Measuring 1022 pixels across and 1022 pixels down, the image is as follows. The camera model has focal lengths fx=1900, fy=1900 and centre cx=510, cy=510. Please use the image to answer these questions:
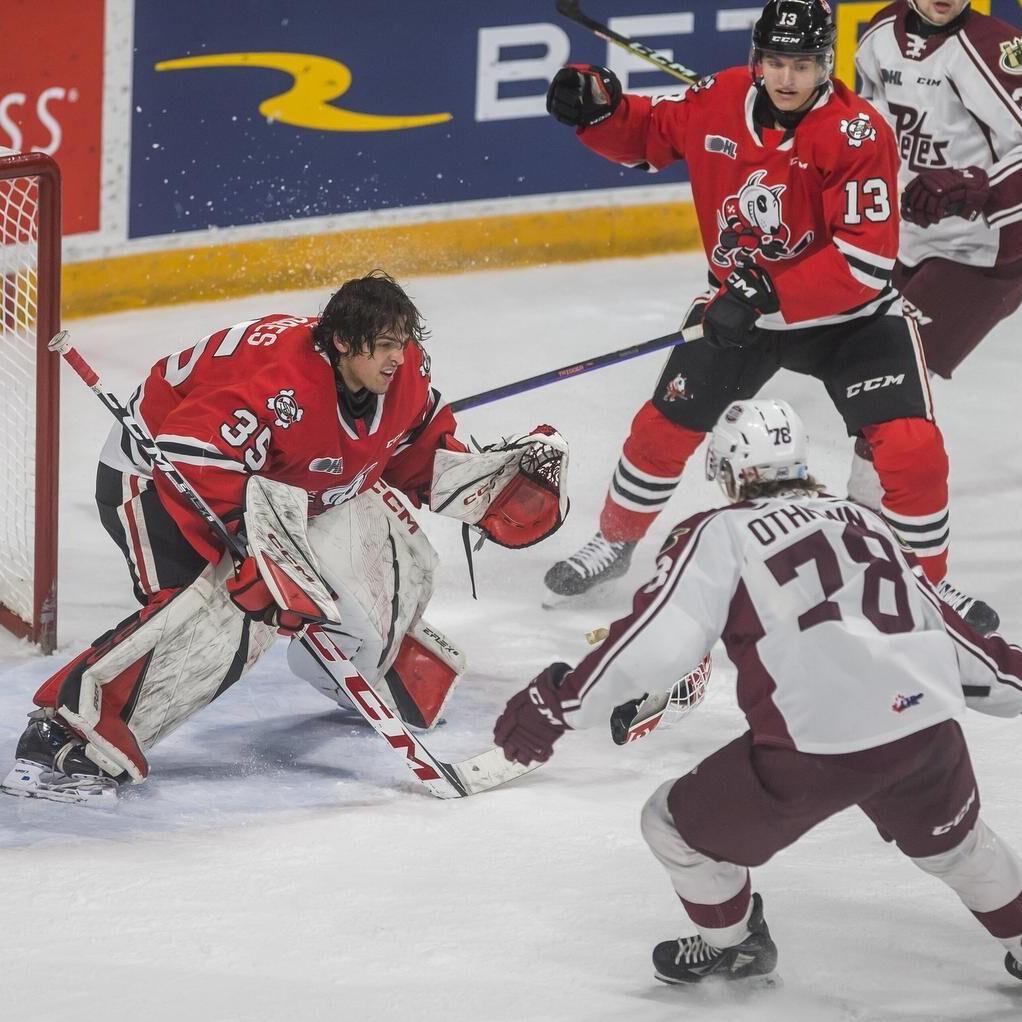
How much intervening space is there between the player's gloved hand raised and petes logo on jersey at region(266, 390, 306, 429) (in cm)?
22

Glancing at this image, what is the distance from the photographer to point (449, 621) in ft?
12.6

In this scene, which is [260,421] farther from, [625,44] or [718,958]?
[625,44]

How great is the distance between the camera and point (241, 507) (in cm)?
282

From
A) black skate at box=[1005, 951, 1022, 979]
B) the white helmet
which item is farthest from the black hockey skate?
the white helmet

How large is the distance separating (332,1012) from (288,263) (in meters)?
3.30

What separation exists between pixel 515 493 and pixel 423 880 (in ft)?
2.71

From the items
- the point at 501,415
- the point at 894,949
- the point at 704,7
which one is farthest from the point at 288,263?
the point at 894,949

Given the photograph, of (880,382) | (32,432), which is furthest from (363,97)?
(880,382)

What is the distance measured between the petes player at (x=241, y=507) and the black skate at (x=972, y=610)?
3.57 ft

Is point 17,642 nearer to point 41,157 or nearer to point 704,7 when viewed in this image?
point 41,157

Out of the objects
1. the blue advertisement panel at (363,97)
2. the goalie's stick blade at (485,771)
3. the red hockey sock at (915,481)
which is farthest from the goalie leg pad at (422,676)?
the blue advertisement panel at (363,97)

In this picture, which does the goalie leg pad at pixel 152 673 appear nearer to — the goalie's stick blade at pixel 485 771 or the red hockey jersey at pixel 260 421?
the red hockey jersey at pixel 260 421

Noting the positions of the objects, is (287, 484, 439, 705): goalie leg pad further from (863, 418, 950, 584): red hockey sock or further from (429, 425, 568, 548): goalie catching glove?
(863, 418, 950, 584): red hockey sock

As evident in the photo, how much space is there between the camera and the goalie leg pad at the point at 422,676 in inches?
127
